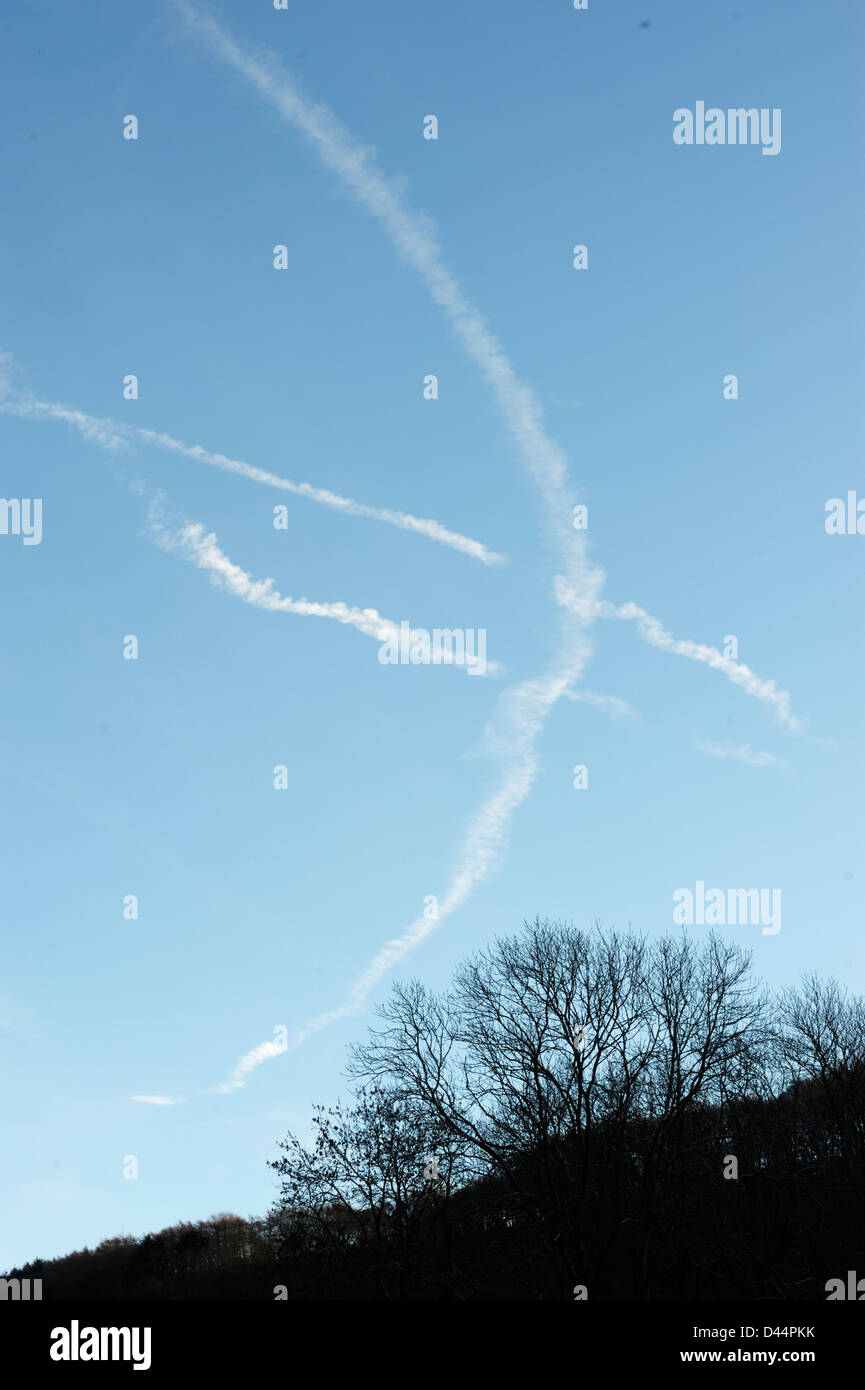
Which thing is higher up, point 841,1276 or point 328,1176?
point 328,1176

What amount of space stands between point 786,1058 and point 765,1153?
62.9 feet

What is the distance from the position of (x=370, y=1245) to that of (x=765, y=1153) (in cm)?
1599
